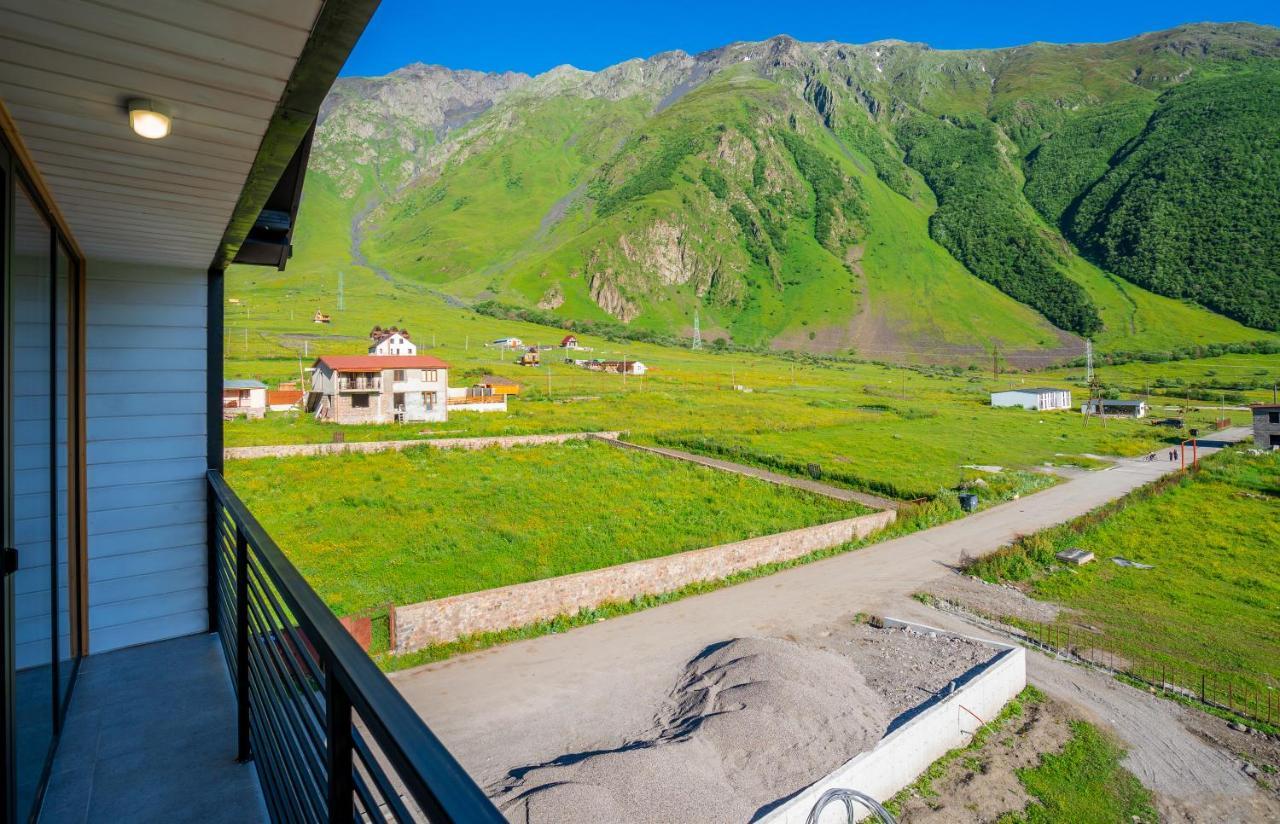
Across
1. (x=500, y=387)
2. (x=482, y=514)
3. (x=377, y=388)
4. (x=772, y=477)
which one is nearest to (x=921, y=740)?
(x=482, y=514)

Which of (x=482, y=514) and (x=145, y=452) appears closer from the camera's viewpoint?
(x=145, y=452)

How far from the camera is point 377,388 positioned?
37.5 meters

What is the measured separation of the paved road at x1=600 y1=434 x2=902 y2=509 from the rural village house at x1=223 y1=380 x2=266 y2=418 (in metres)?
21.8

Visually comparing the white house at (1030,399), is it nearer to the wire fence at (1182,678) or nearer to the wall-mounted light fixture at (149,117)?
the wire fence at (1182,678)

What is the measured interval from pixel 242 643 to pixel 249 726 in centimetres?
45

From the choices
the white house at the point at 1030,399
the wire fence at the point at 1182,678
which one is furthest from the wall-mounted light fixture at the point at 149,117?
the white house at the point at 1030,399

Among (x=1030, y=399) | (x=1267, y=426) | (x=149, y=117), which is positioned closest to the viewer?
(x=149, y=117)

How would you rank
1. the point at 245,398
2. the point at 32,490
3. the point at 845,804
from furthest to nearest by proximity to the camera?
the point at 245,398 < the point at 845,804 < the point at 32,490

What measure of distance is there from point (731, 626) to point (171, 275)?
1262 cm

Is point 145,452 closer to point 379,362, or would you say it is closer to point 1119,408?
point 379,362

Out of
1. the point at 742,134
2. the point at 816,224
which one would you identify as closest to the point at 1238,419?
the point at 816,224

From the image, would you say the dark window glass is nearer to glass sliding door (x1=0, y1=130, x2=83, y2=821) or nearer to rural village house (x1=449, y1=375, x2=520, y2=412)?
glass sliding door (x1=0, y1=130, x2=83, y2=821)

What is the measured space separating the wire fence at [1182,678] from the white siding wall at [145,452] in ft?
51.6

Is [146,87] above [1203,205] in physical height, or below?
below
